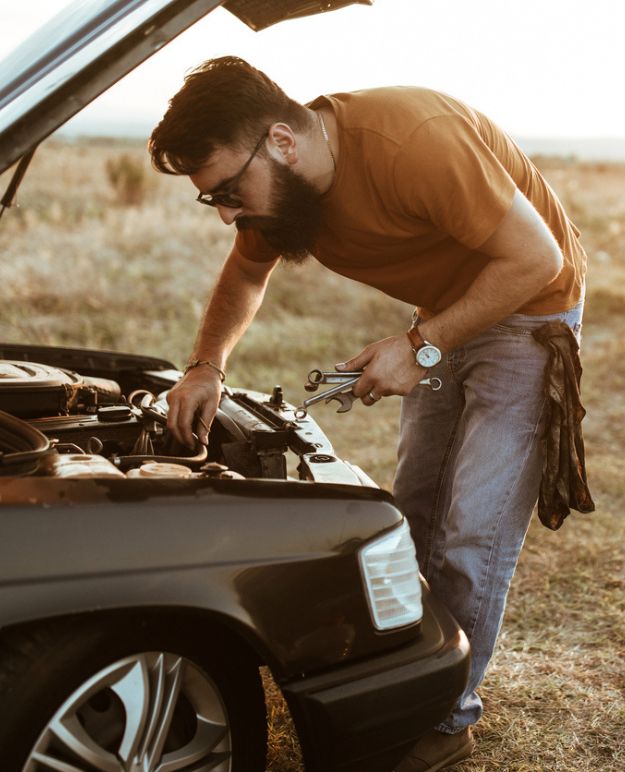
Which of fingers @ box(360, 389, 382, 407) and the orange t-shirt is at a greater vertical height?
the orange t-shirt

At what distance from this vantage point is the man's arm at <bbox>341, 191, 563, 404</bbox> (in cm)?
232

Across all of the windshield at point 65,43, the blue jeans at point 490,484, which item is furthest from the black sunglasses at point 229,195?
the blue jeans at point 490,484

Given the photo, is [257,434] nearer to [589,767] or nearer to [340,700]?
[340,700]

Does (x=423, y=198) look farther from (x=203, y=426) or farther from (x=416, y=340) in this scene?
(x=203, y=426)

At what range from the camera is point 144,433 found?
2.64 m

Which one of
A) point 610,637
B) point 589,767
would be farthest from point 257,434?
point 610,637

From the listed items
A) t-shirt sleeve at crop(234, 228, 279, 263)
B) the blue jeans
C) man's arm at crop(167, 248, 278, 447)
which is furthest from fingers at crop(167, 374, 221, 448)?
the blue jeans

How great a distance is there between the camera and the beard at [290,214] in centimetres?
240

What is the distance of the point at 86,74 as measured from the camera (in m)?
1.77

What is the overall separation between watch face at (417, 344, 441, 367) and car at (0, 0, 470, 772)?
0.53 meters

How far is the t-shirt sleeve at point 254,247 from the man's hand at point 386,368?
659 mm

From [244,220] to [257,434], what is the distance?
633mm

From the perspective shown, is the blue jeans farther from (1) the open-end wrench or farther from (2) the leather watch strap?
(1) the open-end wrench

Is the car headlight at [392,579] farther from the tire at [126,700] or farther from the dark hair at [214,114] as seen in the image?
the dark hair at [214,114]
